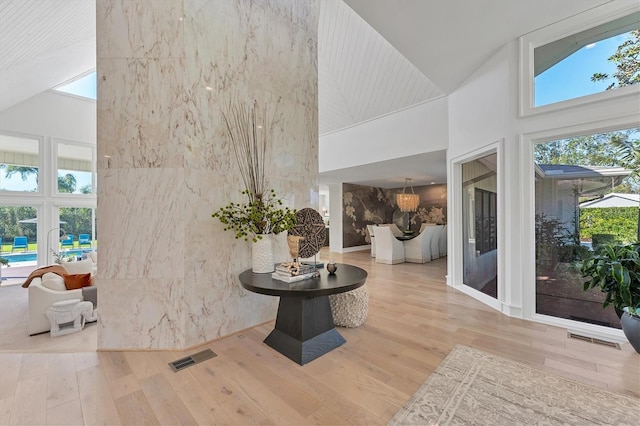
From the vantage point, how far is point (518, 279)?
10.8 feet

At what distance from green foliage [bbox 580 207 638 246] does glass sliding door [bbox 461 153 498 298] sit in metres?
0.87

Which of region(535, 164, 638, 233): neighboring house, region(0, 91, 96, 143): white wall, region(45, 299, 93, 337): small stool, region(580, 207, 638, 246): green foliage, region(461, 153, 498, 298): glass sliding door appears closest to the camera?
region(580, 207, 638, 246): green foliage

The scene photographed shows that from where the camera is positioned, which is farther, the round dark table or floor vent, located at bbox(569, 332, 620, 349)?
floor vent, located at bbox(569, 332, 620, 349)

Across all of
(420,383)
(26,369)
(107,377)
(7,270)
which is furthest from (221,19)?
(7,270)

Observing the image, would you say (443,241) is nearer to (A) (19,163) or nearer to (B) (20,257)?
(B) (20,257)

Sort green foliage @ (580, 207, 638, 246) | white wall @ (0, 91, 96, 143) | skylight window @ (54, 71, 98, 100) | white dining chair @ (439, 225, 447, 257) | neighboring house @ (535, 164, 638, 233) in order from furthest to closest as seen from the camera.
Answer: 1. skylight window @ (54, 71, 98, 100)
2. white dining chair @ (439, 225, 447, 257)
3. white wall @ (0, 91, 96, 143)
4. neighboring house @ (535, 164, 638, 233)
5. green foliage @ (580, 207, 638, 246)

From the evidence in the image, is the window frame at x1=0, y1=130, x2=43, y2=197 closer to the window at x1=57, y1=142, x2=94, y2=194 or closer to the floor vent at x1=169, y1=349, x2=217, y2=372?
the window at x1=57, y1=142, x2=94, y2=194

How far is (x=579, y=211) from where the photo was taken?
305 centimetres

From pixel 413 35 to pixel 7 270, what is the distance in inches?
420

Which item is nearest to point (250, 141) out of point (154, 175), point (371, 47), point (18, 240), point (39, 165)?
point (154, 175)

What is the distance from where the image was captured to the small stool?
3.61 meters

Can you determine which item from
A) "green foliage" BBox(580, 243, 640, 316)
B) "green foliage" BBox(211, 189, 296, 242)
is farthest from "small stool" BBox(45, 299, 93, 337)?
"green foliage" BBox(580, 243, 640, 316)

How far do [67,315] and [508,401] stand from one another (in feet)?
16.5

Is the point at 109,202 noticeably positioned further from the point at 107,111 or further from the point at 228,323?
the point at 228,323
